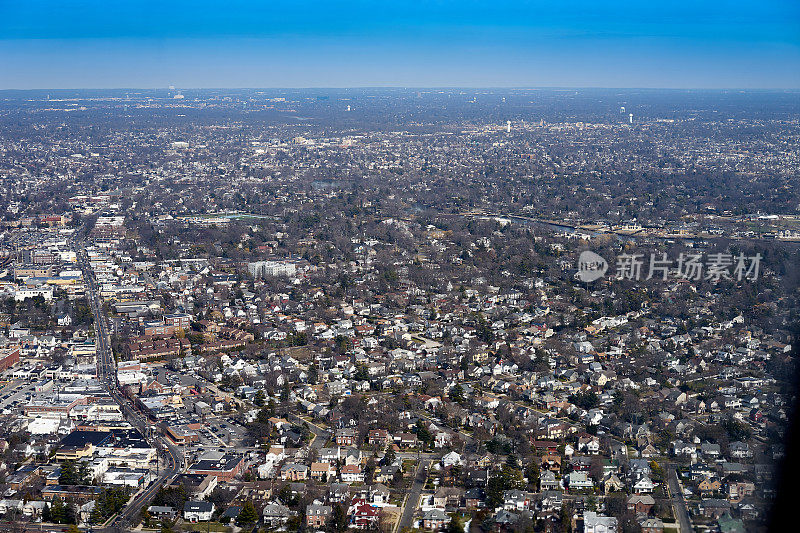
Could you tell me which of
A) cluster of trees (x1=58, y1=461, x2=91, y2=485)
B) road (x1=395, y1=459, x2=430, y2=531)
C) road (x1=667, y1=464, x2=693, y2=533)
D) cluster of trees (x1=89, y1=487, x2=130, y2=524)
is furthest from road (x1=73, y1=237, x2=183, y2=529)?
road (x1=667, y1=464, x2=693, y2=533)

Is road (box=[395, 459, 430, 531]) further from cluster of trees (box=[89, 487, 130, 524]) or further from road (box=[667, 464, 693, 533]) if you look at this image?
cluster of trees (box=[89, 487, 130, 524])

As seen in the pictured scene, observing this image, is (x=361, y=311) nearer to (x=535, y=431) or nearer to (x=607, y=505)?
(x=535, y=431)

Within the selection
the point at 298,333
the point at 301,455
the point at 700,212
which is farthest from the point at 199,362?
the point at 700,212

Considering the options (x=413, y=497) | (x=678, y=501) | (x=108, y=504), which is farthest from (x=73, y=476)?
(x=678, y=501)

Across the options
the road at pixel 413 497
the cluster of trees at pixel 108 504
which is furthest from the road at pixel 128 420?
the road at pixel 413 497

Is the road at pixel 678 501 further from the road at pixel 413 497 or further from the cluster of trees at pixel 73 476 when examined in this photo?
the cluster of trees at pixel 73 476

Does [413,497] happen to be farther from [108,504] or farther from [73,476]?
[73,476]
